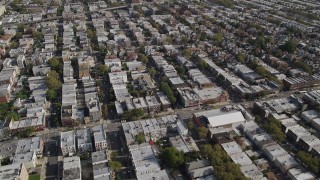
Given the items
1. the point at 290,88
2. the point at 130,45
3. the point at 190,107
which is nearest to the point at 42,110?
the point at 190,107

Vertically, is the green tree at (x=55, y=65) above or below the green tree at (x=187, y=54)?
below

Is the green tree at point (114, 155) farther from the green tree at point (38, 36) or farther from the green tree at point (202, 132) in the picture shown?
the green tree at point (38, 36)

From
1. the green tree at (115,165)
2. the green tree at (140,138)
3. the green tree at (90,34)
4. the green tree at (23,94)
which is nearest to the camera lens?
the green tree at (115,165)

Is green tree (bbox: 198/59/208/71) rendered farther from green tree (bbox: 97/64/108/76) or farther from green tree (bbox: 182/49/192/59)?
green tree (bbox: 97/64/108/76)

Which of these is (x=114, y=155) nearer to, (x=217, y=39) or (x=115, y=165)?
(x=115, y=165)

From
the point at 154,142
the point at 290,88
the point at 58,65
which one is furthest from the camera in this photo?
the point at 58,65

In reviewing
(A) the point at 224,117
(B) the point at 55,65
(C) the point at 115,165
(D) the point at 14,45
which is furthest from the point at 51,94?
(D) the point at 14,45

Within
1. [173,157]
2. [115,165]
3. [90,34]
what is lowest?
[90,34]

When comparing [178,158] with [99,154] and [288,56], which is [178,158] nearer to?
[99,154]

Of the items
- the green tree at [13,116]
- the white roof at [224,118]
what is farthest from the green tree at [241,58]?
the green tree at [13,116]
